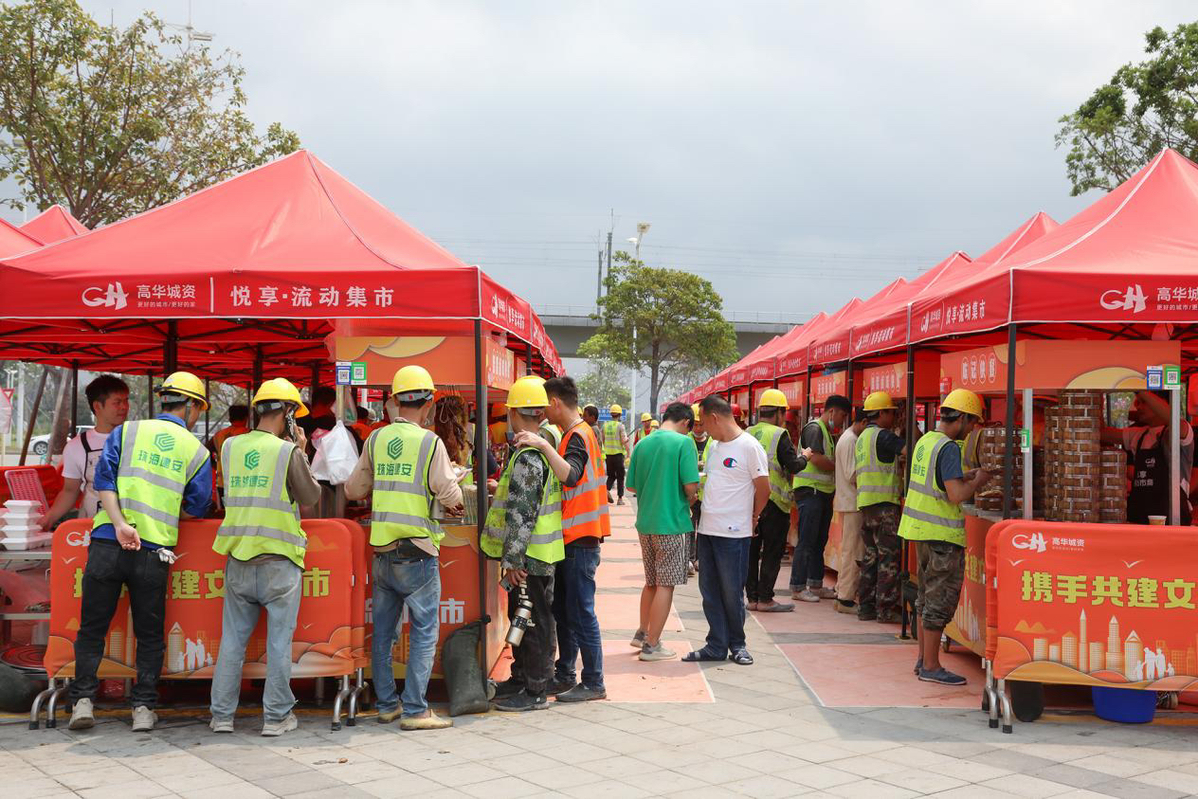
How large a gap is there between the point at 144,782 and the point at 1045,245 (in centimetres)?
638

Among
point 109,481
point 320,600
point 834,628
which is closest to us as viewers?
point 109,481

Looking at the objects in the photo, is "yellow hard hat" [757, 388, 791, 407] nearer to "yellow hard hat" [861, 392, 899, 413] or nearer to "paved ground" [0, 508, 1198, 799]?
"yellow hard hat" [861, 392, 899, 413]

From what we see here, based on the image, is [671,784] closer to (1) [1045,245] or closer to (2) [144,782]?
(2) [144,782]

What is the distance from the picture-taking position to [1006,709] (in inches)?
229

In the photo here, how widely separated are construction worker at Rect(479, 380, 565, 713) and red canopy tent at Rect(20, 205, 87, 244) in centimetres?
620

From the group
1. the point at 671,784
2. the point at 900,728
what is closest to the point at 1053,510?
the point at 900,728

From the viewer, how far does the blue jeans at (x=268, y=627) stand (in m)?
5.63

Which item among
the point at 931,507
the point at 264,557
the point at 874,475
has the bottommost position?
the point at 264,557

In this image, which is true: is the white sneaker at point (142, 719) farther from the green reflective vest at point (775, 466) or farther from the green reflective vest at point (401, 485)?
the green reflective vest at point (775, 466)

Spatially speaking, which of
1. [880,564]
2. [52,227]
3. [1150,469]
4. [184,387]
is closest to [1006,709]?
[1150,469]

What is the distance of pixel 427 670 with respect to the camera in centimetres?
585

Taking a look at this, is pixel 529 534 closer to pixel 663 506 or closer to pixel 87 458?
pixel 663 506

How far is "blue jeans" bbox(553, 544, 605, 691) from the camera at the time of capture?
6.36 m

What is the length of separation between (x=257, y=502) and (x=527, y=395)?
160cm
